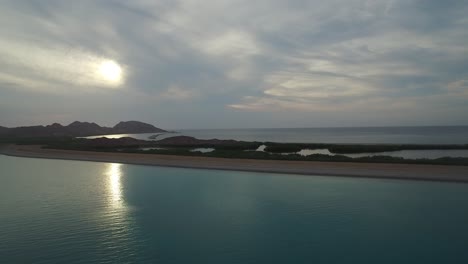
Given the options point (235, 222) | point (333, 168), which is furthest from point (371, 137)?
point (235, 222)

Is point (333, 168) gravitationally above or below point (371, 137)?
below

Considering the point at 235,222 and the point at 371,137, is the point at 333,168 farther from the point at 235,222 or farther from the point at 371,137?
the point at 371,137

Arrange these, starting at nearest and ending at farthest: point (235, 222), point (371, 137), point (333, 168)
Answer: point (235, 222)
point (333, 168)
point (371, 137)

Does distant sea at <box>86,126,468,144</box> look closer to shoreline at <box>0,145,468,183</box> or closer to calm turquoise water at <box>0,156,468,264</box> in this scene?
shoreline at <box>0,145,468,183</box>

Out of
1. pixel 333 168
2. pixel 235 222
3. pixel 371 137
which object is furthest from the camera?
pixel 371 137

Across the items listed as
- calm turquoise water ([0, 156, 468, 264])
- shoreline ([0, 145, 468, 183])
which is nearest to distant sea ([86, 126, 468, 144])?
shoreline ([0, 145, 468, 183])

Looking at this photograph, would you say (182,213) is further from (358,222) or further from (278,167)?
(278,167)

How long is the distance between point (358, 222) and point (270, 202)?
353cm

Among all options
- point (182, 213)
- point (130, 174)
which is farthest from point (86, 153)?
point (182, 213)

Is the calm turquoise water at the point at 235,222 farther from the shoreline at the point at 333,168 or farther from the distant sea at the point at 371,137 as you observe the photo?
the distant sea at the point at 371,137

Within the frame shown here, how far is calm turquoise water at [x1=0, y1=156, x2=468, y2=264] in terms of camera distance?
745 centimetres

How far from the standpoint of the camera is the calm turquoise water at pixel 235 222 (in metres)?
7.45

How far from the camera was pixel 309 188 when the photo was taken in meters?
14.8

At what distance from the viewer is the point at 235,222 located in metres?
9.88
